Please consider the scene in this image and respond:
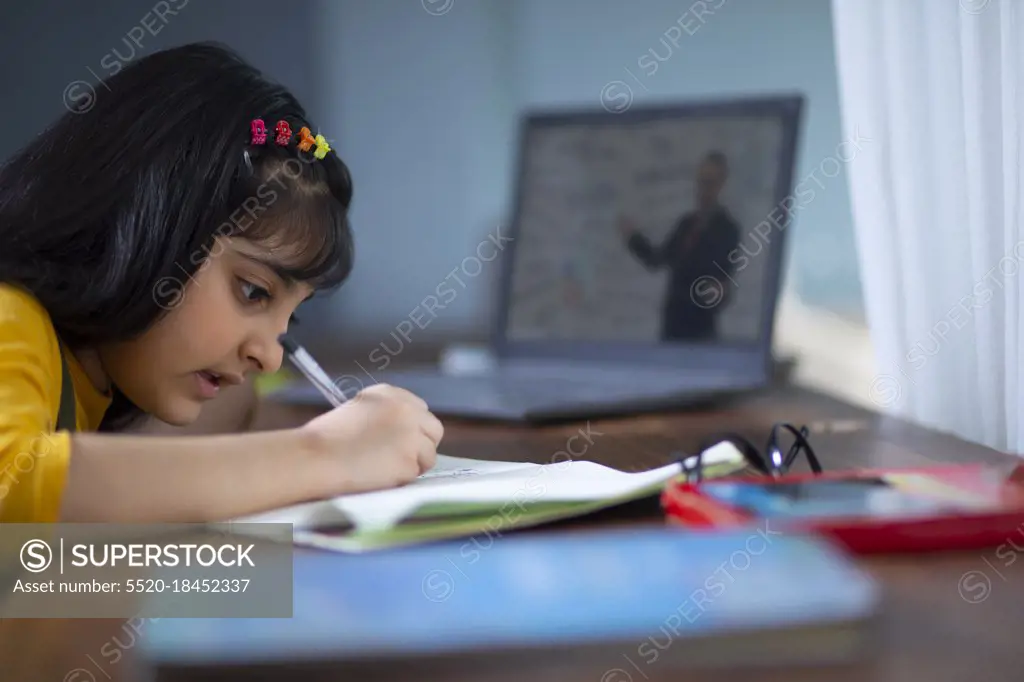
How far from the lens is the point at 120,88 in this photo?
3.04 ft

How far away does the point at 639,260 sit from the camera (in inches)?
51.0

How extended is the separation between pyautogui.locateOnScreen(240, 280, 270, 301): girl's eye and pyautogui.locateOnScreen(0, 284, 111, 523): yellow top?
15cm

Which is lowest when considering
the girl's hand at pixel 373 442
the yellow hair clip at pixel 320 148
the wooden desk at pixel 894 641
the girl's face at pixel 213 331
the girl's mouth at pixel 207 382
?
the wooden desk at pixel 894 641

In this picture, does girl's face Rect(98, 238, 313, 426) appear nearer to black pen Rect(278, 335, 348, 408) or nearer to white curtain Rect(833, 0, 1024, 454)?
black pen Rect(278, 335, 348, 408)

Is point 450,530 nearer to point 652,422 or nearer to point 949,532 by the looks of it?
point 949,532

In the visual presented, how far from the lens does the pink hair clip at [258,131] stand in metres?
0.93

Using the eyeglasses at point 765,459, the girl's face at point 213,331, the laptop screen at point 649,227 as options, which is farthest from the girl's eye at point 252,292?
the laptop screen at point 649,227

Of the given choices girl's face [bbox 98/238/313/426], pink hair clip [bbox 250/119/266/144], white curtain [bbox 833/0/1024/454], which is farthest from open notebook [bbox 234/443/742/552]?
white curtain [bbox 833/0/1024/454]

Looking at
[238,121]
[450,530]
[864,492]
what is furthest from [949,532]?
[238,121]

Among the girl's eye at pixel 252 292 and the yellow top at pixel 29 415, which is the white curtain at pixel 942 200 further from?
the yellow top at pixel 29 415

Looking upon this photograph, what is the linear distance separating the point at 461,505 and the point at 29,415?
0.28 m

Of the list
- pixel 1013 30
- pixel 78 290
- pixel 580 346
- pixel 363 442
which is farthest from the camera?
pixel 580 346

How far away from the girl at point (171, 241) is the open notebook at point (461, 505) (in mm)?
124

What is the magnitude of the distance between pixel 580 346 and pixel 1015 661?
3.13 feet
